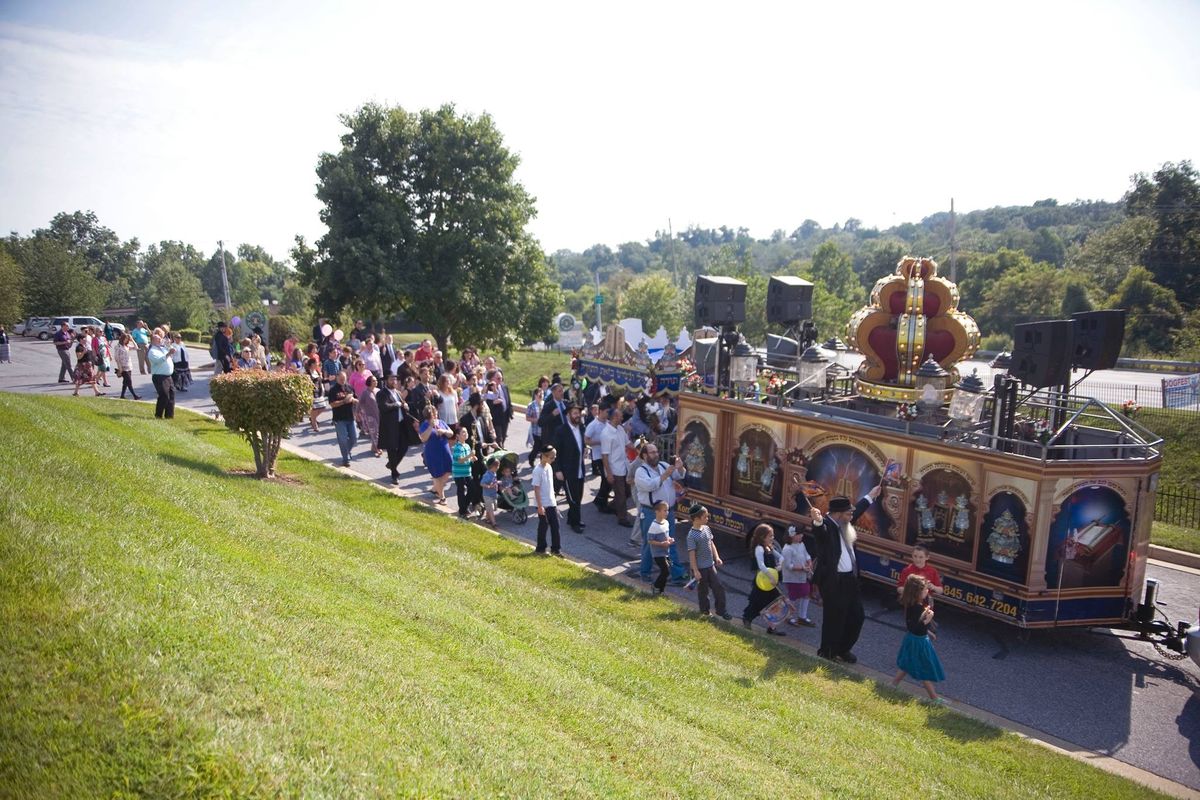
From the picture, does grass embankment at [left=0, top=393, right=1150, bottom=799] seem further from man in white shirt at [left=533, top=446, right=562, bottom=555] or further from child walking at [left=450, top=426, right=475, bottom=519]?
child walking at [left=450, top=426, right=475, bottom=519]

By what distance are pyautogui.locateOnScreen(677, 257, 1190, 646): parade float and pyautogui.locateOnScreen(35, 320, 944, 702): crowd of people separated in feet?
2.10

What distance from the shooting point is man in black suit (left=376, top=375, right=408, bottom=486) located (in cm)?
1532

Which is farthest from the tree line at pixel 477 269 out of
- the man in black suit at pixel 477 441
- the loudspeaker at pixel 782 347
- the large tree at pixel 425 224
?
the man in black suit at pixel 477 441

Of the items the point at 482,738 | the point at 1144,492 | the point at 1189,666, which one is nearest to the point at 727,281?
the point at 1144,492

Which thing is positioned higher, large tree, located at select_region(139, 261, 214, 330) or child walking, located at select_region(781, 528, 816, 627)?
large tree, located at select_region(139, 261, 214, 330)

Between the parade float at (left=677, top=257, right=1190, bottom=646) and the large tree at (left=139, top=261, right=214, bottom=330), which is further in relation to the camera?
the large tree at (left=139, top=261, right=214, bottom=330)

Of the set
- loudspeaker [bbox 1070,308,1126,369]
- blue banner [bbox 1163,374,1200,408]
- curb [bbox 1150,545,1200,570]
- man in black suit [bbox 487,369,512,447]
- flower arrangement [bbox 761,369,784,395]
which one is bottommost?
curb [bbox 1150,545,1200,570]

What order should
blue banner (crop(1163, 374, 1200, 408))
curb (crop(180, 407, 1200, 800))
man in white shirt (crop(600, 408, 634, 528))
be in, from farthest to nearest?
blue banner (crop(1163, 374, 1200, 408)), man in white shirt (crop(600, 408, 634, 528)), curb (crop(180, 407, 1200, 800))

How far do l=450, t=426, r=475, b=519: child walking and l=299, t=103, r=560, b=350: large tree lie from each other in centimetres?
1731

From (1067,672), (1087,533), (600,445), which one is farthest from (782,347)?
(1067,672)

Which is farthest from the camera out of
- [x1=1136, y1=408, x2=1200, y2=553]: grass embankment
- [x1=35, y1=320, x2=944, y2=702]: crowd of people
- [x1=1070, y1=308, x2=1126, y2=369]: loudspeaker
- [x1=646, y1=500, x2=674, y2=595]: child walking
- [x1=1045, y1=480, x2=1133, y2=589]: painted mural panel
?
[x1=1136, y1=408, x2=1200, y2=553]: grass embankment

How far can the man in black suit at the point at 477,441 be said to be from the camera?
13.7 metres

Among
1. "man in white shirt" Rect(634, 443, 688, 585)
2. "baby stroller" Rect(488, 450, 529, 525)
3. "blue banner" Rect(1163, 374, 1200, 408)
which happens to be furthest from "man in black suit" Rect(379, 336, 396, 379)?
"blue banner" Rect(1163, 374, 1200, 408)

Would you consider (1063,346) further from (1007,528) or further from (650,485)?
(650,485)
